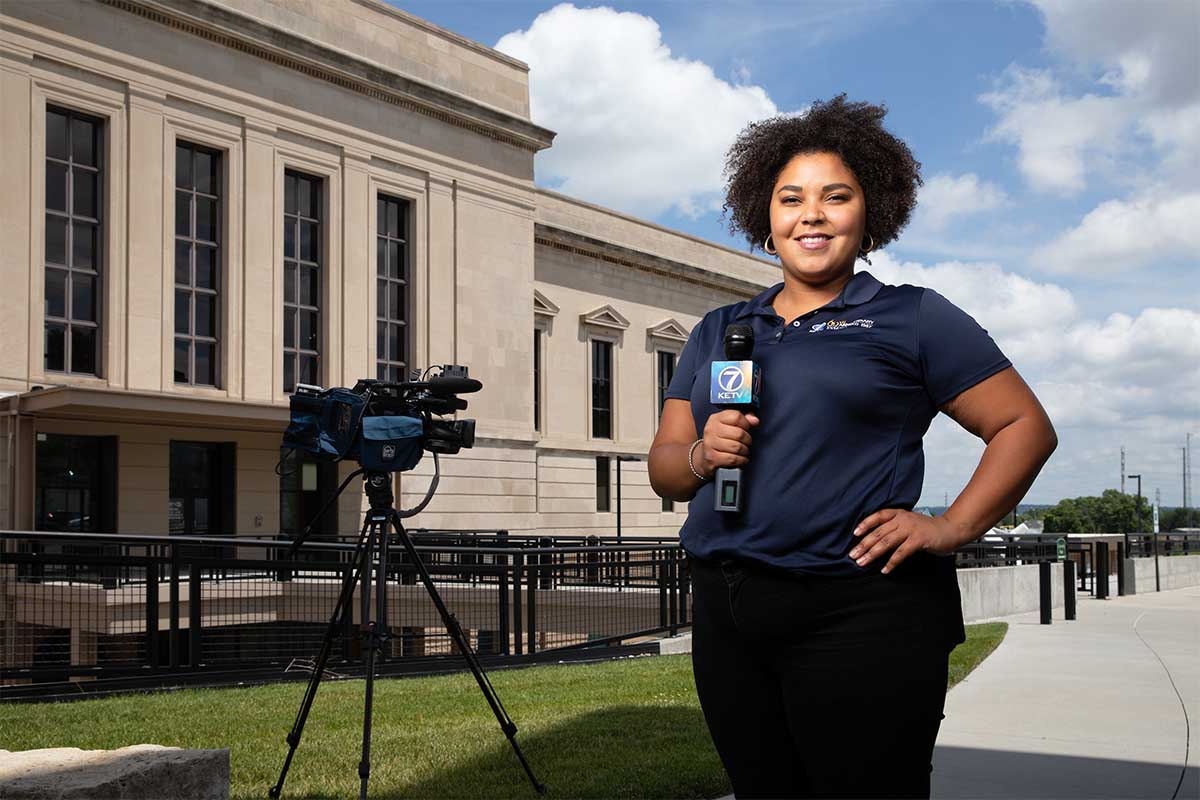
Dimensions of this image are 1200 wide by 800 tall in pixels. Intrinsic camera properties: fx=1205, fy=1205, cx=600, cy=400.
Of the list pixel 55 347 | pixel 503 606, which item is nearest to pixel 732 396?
pixel 503 606

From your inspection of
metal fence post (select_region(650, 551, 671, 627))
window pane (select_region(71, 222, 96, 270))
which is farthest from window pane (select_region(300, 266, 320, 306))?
metal fence post (select_region(650, 551, 671, 627))

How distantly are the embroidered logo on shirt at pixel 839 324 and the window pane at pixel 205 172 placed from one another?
30.7 metres

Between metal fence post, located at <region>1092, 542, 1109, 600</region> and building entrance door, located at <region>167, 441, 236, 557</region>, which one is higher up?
building entrance door, located at <region>167, 441, 236, 557</region>

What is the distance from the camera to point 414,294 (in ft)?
119

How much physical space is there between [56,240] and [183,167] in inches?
158

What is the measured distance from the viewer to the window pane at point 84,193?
93.4 ft

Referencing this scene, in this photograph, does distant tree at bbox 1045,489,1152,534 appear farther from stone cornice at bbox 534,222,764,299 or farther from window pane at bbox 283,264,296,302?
window pane at bbox 283,264,296,302

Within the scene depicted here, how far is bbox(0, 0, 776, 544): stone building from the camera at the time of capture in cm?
2755

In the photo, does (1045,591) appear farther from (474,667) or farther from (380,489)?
(380,489)

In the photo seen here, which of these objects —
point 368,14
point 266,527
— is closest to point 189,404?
point 266,527

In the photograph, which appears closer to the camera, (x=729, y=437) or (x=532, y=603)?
(x=729, y=437)

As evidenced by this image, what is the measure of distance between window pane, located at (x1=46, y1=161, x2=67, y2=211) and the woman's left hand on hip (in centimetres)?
2906

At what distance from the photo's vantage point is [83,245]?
28.6 m

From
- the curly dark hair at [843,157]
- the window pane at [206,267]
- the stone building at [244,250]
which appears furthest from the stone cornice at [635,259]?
the curly dark hair at [843,157]
